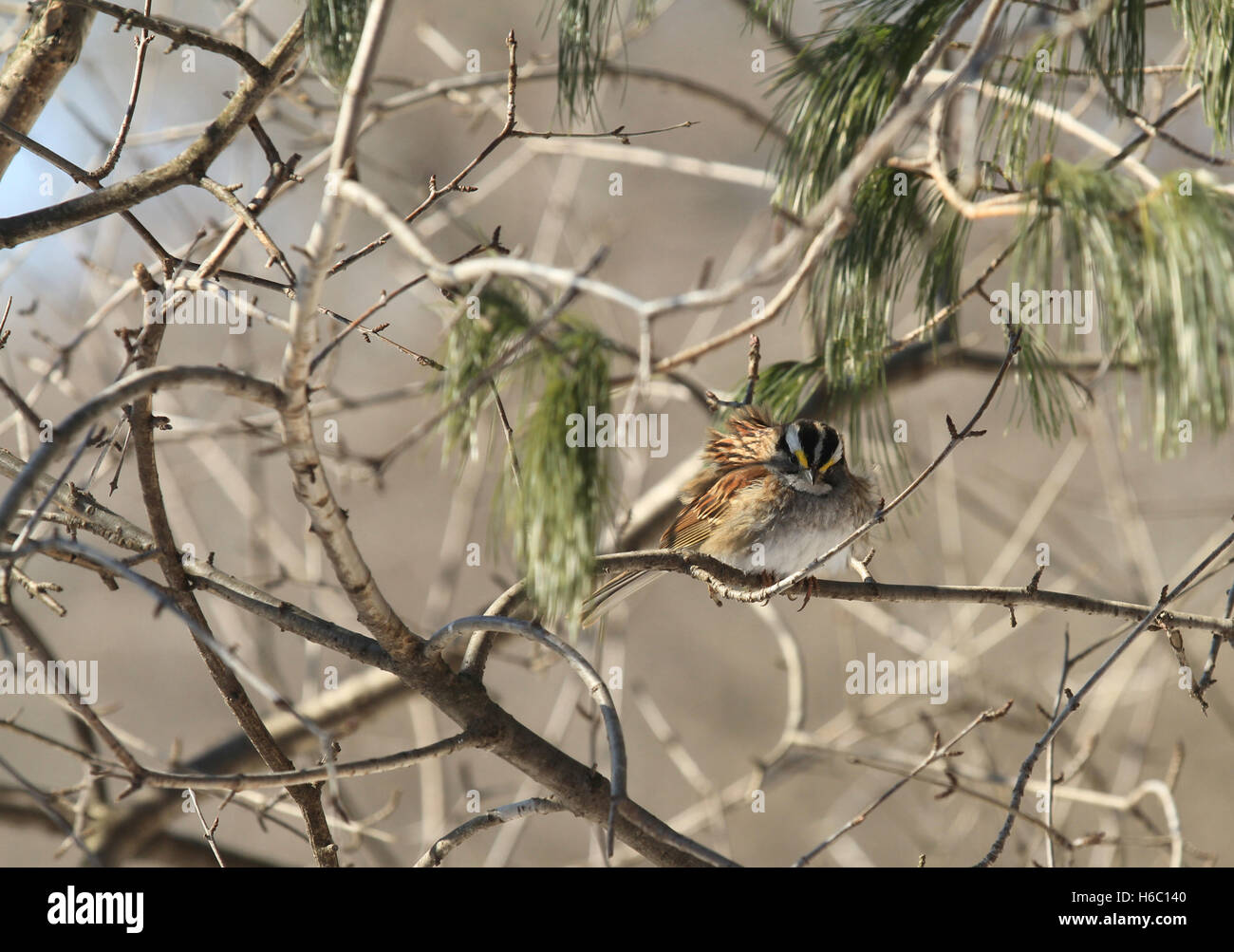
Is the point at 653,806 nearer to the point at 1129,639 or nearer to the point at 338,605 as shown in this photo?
the point at 338,605

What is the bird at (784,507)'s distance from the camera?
3.46 metres

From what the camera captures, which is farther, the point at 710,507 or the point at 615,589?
the point at 710,507

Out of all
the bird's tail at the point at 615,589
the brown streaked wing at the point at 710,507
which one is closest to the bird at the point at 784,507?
the brown streaked wing at the point at 710,507

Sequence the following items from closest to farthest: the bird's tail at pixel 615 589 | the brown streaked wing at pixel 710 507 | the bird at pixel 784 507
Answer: the bird's tail at pixel 615 589
the bird at pixel 784 507
the brown streaked wing at pixel 710 507

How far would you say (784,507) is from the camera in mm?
3572

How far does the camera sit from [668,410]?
317 inches

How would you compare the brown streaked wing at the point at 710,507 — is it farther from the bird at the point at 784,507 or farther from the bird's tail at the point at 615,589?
the bird's tail at the point at 615,589

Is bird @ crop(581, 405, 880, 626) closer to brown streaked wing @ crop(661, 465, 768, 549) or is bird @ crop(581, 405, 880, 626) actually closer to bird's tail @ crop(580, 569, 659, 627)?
brown streaked wing @ crop(661, 465, 768, 549)

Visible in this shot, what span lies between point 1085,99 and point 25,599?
275 inches

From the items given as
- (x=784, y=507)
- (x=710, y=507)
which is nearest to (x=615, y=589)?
(x=710, y=507)

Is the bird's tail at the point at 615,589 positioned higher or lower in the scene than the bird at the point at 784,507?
lower

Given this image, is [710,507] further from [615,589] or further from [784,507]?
[615,589]

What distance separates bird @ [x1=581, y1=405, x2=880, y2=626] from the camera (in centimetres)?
346
